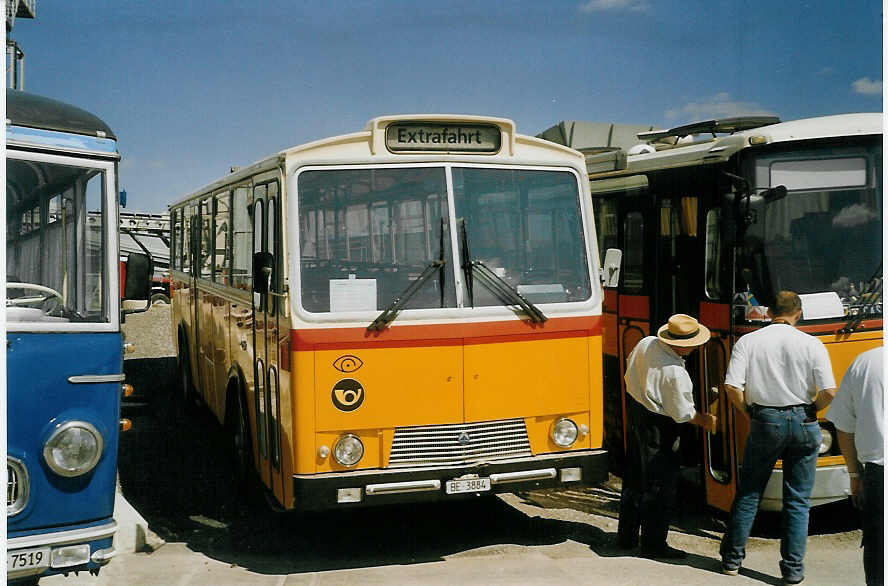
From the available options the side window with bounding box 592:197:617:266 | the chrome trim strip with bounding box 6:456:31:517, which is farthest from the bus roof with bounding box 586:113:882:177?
the chrome trim strip with bounding box 6:456:31:517

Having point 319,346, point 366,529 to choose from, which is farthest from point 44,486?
point 366,529

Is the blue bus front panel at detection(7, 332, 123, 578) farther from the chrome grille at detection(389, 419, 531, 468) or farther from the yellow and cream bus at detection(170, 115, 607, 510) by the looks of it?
the chrome grille at detection(389, 419, 531, 468)

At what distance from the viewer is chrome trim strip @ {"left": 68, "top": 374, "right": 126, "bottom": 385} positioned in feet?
17.1

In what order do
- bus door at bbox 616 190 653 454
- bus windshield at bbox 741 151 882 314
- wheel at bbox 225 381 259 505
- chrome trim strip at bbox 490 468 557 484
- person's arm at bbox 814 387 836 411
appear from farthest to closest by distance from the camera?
bus door at bbox 616 190 653 454 < wheel at bbox 225 381 259 505 < bus windshield at bbox 741 151 882 314 < chrome trim strip at bbox 490 468 557 484 < person's arm at bbox 814 387 836 411

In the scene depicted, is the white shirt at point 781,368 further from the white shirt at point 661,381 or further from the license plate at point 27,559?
the license plate at point 27,559

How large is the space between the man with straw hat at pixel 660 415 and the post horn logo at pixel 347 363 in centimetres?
193

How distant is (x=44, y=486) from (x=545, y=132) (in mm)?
8046

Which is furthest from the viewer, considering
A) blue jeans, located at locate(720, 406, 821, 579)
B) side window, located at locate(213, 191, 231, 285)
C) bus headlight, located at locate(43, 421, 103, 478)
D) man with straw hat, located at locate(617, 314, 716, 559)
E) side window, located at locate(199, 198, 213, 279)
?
side window, located at locate(199, 198, 213, 279)

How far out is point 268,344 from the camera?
22.9ft

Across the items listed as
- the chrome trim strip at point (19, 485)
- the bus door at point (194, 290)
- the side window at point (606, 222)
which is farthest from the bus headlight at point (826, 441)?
the bus door at point (194, 290)

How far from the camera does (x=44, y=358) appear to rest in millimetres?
5152

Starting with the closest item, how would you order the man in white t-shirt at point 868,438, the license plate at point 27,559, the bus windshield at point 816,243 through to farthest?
the license plate at point 27,559
the man in white t-shirt at point 868,438
the bus windshield at point 816,243

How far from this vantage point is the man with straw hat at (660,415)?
20.7 ft

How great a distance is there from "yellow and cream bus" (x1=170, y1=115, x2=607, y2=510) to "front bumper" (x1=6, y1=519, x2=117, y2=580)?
4.44 feet
